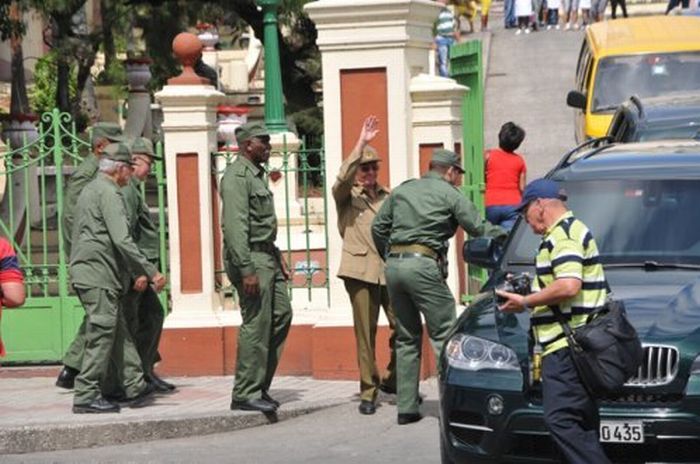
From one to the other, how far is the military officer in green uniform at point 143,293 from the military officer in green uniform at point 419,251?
1.84 meters

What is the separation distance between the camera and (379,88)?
42.9 feet

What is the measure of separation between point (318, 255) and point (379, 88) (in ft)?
5.26

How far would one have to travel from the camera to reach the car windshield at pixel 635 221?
9789mm

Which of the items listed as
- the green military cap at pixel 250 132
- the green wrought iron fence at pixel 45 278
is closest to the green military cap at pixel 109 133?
the green wrought iron fence at pixel 45 278

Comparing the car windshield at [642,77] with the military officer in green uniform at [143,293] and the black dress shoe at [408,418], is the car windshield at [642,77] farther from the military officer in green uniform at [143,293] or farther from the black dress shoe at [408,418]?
the black dress shoe at [408,418]

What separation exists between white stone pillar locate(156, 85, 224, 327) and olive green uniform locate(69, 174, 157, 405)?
5.13 feet

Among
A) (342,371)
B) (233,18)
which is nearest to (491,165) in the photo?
(342,371)

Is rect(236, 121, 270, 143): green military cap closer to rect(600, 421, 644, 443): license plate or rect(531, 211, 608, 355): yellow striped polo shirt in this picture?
rect(531, 211, 608, 355): yellow striped polo shirt

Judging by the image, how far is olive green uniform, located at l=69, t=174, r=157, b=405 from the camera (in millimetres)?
11688

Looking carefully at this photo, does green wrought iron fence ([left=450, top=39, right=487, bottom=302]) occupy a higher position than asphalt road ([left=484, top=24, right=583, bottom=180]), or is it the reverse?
asphalt road ([left=484, top=24, right=583, bottom=180])

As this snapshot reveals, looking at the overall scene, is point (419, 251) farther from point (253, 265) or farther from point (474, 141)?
point (474, 141)

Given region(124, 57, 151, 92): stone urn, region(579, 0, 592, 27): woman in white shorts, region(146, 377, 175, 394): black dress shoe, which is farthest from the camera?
region(579, 0, 592, 27): woman in white shorts

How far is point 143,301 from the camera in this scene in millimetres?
12594

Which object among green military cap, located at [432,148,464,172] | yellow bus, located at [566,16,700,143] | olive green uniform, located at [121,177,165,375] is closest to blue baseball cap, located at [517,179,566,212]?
green military cap, located at [432,148,464,172]
